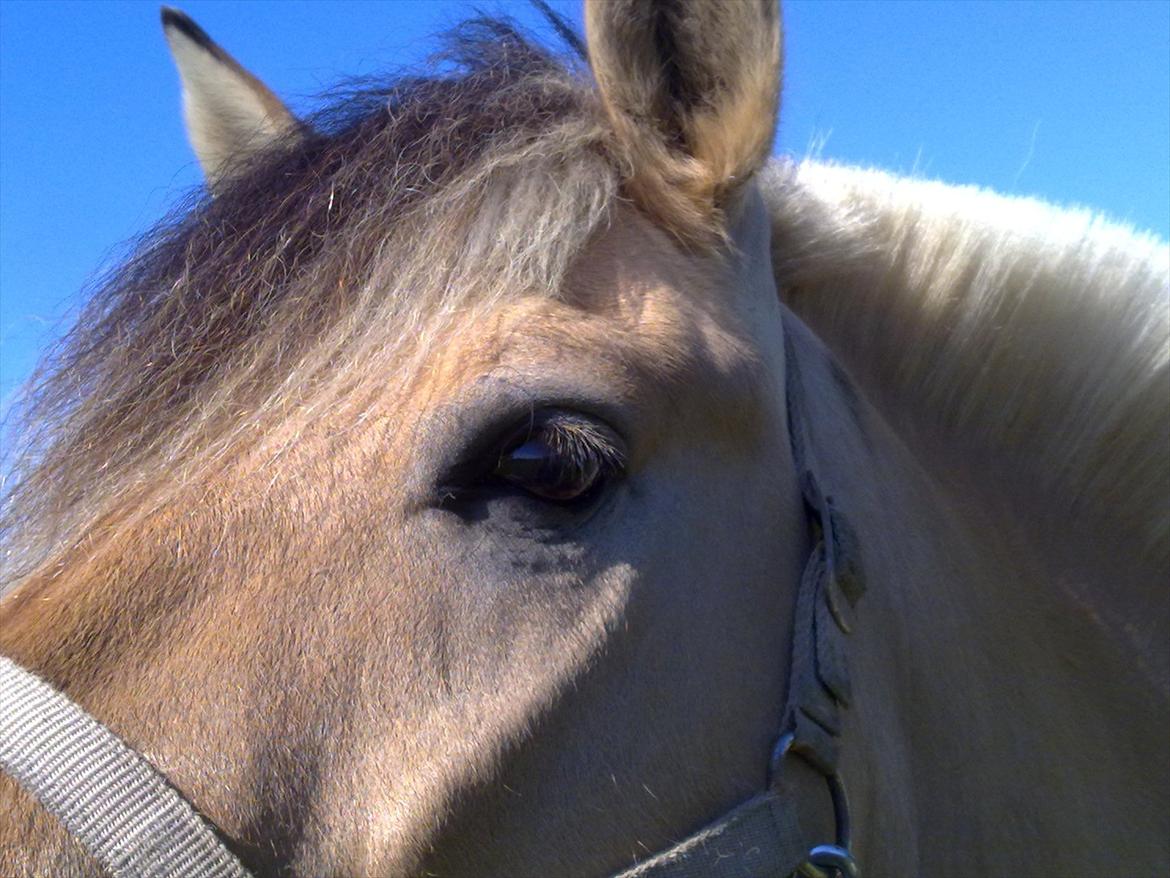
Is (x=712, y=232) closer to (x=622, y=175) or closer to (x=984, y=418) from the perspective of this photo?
(x=622, y=175)

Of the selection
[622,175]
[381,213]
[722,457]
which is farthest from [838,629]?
[381,213]

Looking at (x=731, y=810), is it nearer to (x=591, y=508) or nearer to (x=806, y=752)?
(x=806, y=752)

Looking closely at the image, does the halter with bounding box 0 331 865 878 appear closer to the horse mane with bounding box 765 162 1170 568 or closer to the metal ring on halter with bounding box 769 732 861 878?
the metal ring on halter with bounding box 769 732 861 878

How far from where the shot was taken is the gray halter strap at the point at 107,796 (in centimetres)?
118

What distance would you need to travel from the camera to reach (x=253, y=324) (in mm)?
1510

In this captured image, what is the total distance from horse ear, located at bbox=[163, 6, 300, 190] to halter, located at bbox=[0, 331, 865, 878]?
1.28 metres

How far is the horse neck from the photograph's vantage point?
1741 mm

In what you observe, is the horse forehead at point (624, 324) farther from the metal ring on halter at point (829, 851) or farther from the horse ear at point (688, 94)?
the metal ring on halter at point (829, 851)

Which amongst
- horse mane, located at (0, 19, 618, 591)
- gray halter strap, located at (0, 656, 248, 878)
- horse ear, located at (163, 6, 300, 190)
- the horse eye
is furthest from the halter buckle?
horse ear, located at (163, 6, 300, 190)

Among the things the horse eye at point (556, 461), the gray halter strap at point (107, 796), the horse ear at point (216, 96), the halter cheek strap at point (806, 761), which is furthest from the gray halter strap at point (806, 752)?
the horse ear at point (216, 96)

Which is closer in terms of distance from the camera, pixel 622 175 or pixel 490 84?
pixel 622 175

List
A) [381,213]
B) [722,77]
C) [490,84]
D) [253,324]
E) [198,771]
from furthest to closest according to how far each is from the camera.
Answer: [490,84] → [722,77] → [381,213] → [253,324] → [198,771]

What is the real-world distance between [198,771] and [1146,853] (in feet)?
5.74

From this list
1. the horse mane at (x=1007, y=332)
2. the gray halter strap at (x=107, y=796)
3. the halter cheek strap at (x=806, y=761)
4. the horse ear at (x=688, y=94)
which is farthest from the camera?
the horse mane at (x=1007, y=332)
